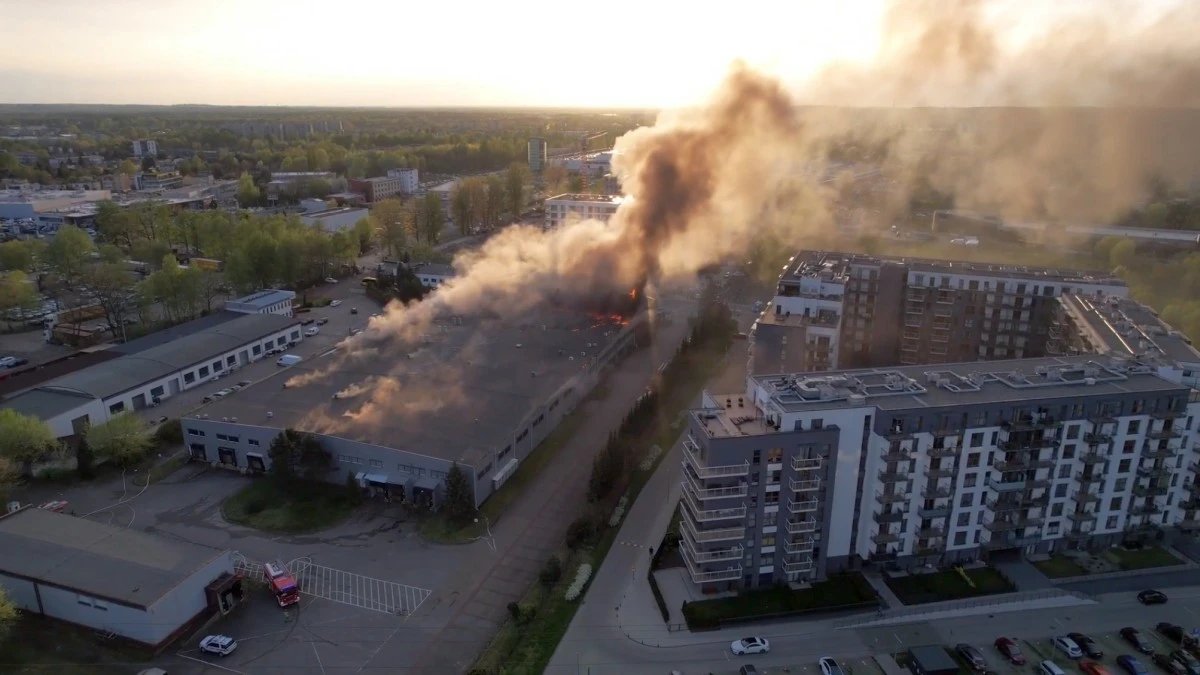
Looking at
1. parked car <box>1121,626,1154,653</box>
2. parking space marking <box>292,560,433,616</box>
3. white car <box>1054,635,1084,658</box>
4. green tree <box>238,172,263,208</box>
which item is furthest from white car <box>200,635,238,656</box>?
green tree <box>238,172,263,208</box>

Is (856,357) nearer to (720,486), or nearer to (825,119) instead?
(825,119)

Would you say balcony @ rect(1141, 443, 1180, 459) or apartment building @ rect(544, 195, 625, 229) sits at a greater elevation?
apartment building @ rect(544, 195, 625, 229)

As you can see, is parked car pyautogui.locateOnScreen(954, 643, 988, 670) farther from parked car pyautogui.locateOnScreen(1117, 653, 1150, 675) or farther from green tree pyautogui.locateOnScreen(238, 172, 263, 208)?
green tree pyautogui.locateOnScreen(238, 172, 263, 208)

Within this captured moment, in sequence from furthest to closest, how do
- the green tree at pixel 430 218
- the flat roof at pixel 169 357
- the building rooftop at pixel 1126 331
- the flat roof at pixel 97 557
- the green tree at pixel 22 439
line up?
the green tree at pixel 430 218
the flat roof at pixel 169 357
the green tree at pixel 22 439
the building rooftop at pixel 1126 331
the flat roof at pixel 97 557

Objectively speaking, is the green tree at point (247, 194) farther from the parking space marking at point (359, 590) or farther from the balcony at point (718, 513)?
the balcony at point (718, 513)

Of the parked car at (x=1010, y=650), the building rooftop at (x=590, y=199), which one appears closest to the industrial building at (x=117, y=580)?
the parked car at (x=1010, y=650)

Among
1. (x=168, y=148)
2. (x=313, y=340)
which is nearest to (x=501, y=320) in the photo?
(x=313, y=340)

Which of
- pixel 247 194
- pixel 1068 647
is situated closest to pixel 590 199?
pixel 247 194
